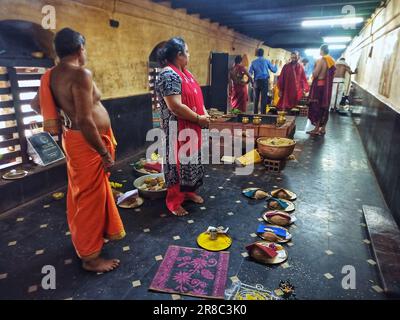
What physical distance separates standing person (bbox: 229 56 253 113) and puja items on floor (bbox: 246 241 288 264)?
6043mm

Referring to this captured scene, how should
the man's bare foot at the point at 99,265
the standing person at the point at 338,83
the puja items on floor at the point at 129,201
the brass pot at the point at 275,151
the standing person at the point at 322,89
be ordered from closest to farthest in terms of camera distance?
1. the man's bare foot at the point at 99,265
2. the puja items on floor at the point at 129,201
3. the brass pot at the point at 275,151
4. the standing person at the point at 322,89
5. the standing person at the point at 338,83

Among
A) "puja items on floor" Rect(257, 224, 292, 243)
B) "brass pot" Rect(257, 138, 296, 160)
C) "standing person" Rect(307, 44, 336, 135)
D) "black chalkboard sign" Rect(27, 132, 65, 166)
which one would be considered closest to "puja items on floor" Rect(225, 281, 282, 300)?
"puja items on floor" Rect(257, 224, 292, 243)

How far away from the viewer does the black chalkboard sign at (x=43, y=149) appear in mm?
3682

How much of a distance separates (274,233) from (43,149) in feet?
10.7

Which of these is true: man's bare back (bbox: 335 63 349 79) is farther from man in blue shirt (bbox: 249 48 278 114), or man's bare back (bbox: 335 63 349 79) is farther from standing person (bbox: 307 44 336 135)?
standing person (bbox: 307 44 336 135)

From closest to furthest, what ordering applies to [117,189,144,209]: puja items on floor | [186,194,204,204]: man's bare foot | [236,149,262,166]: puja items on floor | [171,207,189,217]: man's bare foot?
[171,207,189,217]: man's bare foot → [117,189,144,209]: puja items on floor → [186,194,204,204]: man's bare foot → [236,149,262,166]: puja items on floor

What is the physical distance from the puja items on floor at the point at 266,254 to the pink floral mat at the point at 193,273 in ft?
0.79

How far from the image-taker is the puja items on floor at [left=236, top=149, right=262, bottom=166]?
4.89 metres

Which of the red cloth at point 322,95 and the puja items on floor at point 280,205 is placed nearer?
the puja items on floor at point 280,205

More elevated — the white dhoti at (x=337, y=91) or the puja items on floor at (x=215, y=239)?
the white dhoti at (x=337, y=91)

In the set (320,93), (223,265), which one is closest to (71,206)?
(223,265)

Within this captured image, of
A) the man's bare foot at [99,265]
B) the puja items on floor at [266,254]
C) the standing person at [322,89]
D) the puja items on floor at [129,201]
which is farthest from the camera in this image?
the standing person at [322,89]

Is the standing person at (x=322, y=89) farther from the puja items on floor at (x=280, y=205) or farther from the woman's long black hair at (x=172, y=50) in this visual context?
the woman's long black hair at (x=172, y=50)


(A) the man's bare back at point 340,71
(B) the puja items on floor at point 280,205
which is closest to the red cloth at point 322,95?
(A) the man's bare back at point 340,71
